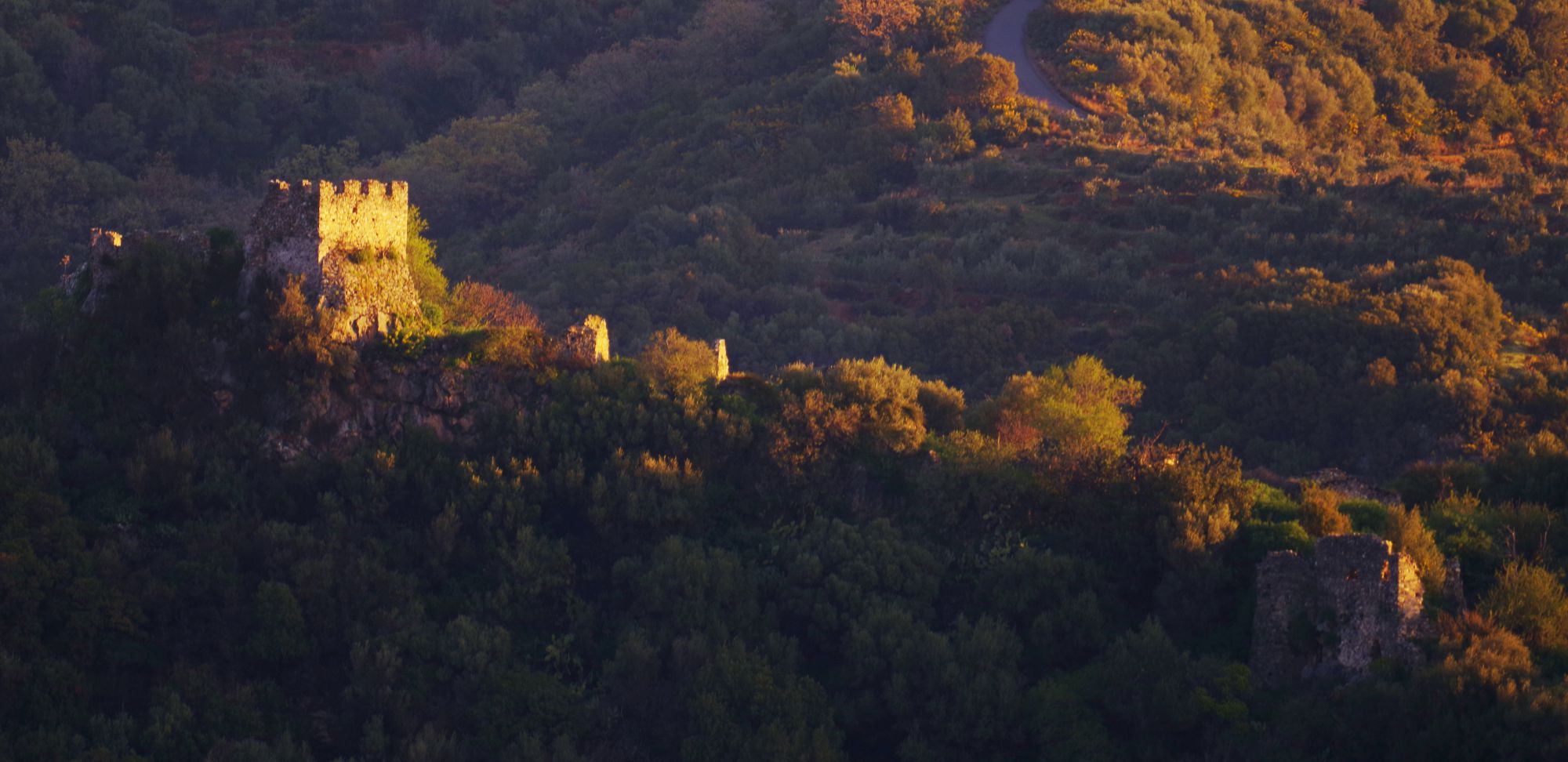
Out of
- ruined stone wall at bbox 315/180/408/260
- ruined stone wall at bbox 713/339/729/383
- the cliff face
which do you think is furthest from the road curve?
the cliff face

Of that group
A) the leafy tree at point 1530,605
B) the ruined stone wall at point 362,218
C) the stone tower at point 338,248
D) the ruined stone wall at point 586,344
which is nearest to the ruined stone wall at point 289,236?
the stone tower at point 338,248

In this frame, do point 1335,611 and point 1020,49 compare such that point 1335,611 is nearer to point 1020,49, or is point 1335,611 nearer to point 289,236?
point 289,236

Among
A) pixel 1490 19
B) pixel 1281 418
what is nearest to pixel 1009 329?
pixel 1281 418

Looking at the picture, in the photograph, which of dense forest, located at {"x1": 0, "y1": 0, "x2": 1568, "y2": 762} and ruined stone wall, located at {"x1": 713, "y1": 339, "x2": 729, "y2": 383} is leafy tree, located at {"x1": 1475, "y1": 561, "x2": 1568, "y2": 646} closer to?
dense forest, located at {"x1": 0, "y1": 0, "x2": 1568, "y2": 762}

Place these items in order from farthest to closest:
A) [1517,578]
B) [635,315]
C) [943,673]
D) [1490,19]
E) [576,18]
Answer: [576,18] → [1490,19] → [635,315] → [943,673] → [1517,578]

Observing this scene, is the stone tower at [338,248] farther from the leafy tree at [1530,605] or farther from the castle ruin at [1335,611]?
the leafy tree at [1530,605]

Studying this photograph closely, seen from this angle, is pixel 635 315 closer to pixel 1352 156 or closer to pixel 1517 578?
pixel 1352 156
